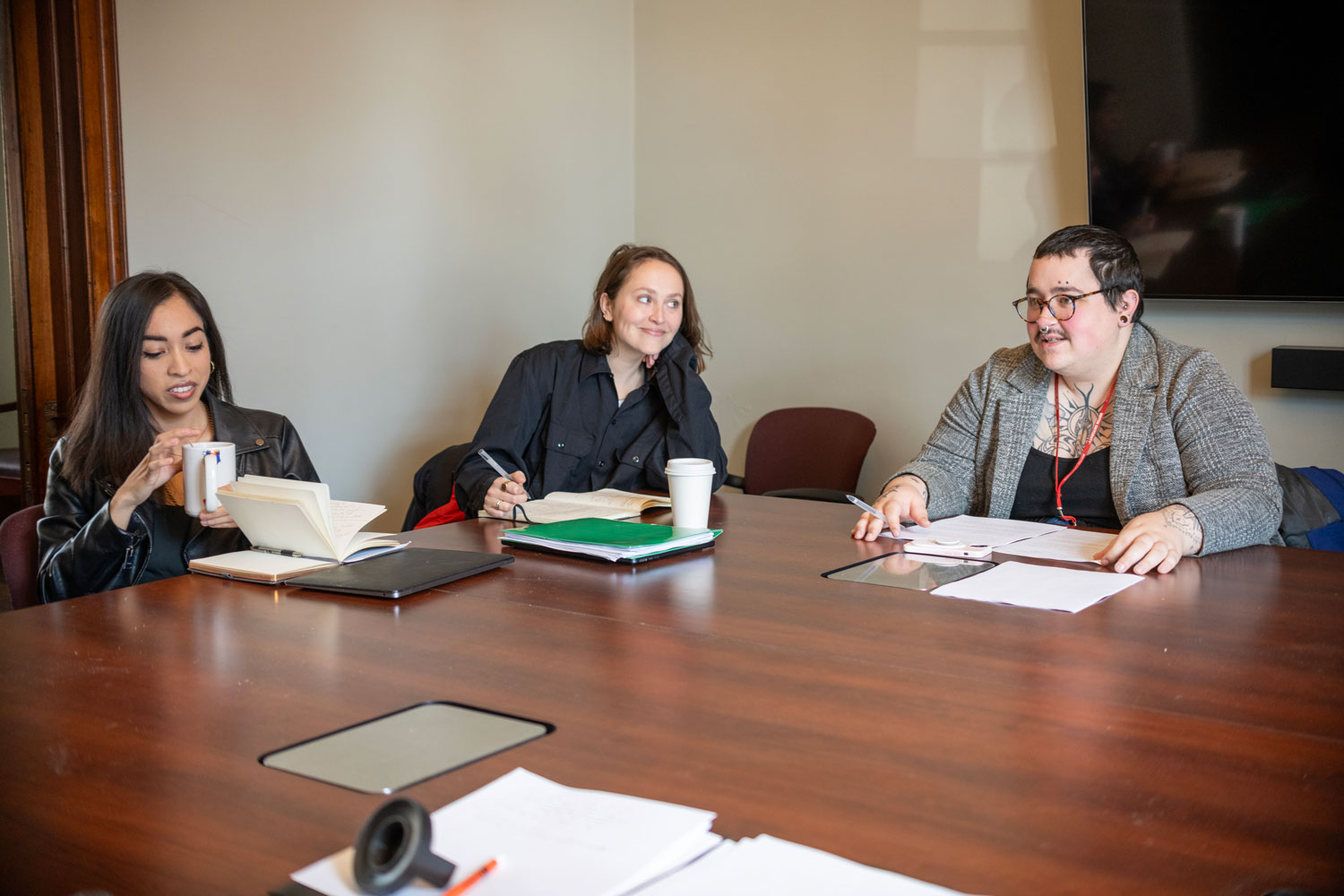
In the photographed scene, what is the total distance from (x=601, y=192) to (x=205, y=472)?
9.45 feet

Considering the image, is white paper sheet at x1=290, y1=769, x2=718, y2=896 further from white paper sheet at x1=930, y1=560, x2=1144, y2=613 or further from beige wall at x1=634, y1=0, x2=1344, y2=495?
beige wall at x1=634, y1=0, x2=1344, y2=495

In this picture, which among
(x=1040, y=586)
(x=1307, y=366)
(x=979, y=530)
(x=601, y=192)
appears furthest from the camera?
(x=601, y=192)

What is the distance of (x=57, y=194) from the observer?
295 centimetres

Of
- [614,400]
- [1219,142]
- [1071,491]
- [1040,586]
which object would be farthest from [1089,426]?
[1219,142]

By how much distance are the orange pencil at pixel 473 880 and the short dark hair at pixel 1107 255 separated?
6.23ft

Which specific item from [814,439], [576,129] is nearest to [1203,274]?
[814,439]

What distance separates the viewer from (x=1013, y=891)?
2.46ft

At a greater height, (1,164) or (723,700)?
(1,164)

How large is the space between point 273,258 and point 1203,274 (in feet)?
9.10

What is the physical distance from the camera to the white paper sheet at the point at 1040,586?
59.5 inches

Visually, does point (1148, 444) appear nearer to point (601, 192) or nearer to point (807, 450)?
point (807, 450)

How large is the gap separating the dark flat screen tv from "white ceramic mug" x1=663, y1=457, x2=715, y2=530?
6.80 ft

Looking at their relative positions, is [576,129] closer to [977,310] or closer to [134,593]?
[977,310]

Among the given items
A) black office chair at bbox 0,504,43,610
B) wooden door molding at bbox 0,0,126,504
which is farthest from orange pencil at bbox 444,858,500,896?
wooden door molding at bbox 0,0,126,504
